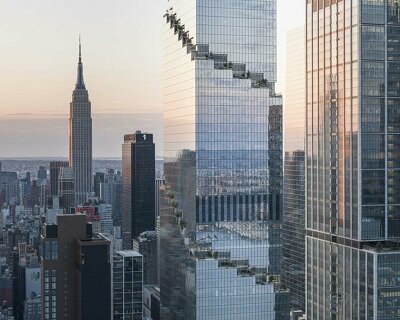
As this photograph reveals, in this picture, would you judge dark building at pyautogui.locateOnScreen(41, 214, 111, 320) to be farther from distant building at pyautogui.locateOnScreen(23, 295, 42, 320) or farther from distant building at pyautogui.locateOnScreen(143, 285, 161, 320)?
distant building at pyautogui.locateOnScreen(23, 295, 42, 320)

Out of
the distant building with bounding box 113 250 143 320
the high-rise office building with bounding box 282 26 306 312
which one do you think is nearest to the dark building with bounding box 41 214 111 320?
the distant building with bounding box 113 250 143 320

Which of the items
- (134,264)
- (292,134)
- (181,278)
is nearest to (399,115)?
(181,278)

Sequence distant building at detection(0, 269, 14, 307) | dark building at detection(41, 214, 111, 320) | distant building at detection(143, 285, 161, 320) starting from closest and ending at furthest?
dark building at detection(41, 214, 111, 320), distant building at detection(143, 285, 161, 320), distant building at detection(0, 269, 14, 307)

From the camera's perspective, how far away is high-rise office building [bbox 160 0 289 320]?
90188mm

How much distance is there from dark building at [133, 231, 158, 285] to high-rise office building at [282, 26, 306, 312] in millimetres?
35906

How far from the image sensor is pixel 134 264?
131250 mm

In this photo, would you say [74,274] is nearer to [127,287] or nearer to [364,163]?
[127,287]

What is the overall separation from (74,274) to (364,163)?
47247 millimetres

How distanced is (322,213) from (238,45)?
2579 centimetres

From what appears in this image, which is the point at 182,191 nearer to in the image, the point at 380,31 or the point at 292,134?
the point at 380,31

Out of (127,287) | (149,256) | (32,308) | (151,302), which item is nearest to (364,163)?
(127,287)

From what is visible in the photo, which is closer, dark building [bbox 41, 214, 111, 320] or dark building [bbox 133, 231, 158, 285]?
dark building [bbox 41, 214, 111, 320]

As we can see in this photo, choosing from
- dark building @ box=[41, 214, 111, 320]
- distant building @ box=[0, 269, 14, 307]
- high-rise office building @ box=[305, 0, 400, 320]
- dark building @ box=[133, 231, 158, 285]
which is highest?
high-rise office building @ box=[305, 0, 400, 320]

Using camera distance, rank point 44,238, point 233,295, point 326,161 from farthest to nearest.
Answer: point 44,238 → point 233,295 → point 326,161
